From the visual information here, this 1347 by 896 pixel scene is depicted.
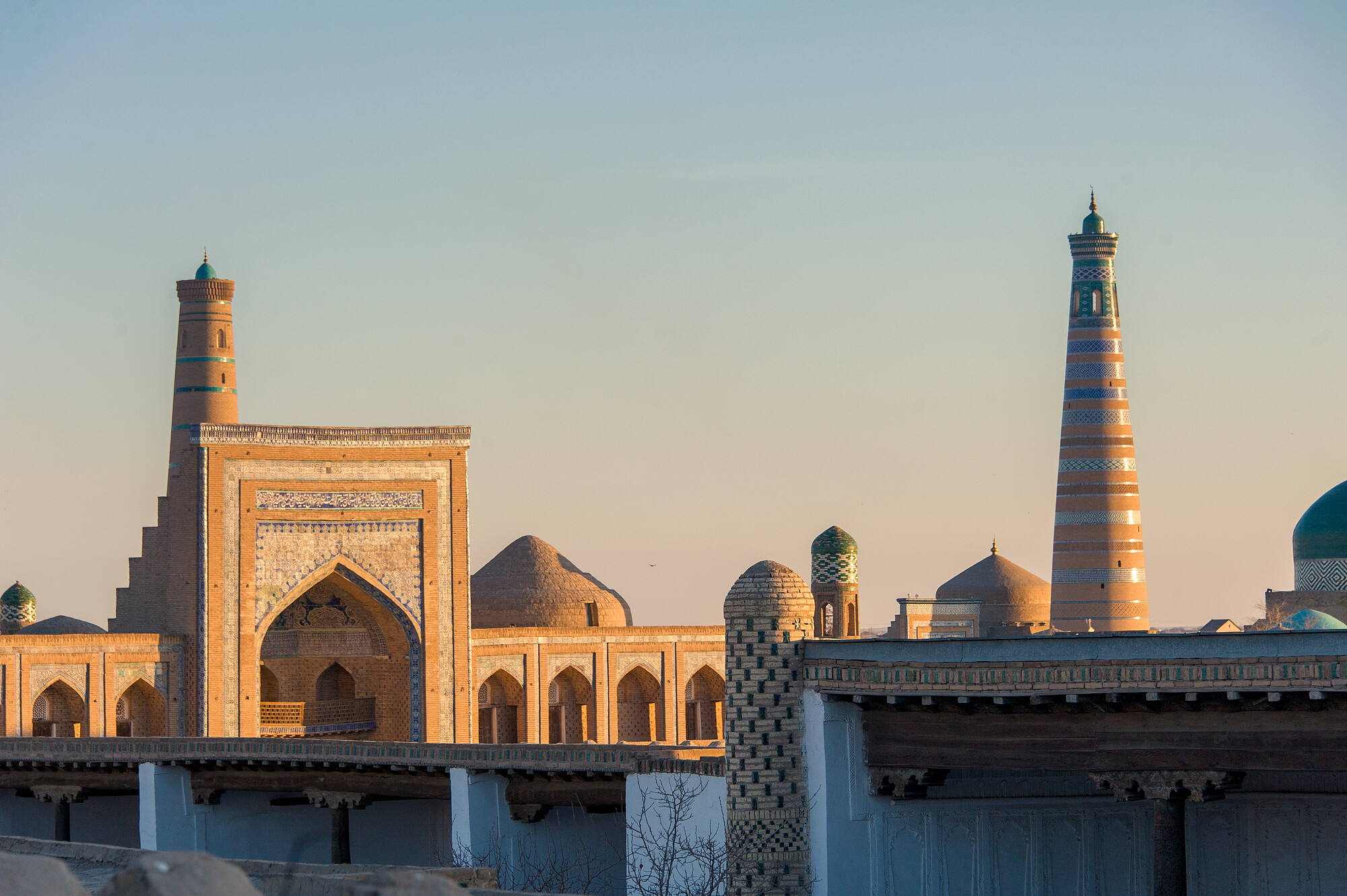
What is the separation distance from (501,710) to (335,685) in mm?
3055

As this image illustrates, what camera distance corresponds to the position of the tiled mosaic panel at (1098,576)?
116 feet

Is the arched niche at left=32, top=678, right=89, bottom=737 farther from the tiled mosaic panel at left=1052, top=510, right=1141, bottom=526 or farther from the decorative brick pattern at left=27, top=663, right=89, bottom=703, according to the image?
the tiled mosaic panel at left=1052, top=510, right=1141, bottom=526

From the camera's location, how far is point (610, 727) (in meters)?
32.3

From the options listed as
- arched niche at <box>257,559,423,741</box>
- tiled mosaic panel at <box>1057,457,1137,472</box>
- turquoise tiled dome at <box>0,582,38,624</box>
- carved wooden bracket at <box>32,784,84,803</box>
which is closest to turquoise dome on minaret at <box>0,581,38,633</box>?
turquoise tiled dome at <box>0,582,38,624</box>

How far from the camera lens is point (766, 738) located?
14148 millimetres

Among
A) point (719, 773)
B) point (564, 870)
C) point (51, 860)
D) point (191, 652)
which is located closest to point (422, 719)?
point (191, 652)

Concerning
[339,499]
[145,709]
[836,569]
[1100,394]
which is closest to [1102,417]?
[1100,394]

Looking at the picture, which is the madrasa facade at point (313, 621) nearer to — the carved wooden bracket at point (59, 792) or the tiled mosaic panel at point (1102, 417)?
the carved wooden bracket at point (59, 792)

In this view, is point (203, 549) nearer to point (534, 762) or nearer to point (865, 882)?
point (534, 762)

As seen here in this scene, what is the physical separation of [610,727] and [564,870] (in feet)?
50.5

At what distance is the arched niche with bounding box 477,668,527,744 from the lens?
31203 millimetres

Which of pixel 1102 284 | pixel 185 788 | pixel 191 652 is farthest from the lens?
pixel 1102 284

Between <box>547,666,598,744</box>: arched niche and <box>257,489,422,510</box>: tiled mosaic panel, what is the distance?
5.40m

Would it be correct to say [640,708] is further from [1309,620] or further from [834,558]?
[1309,620]
